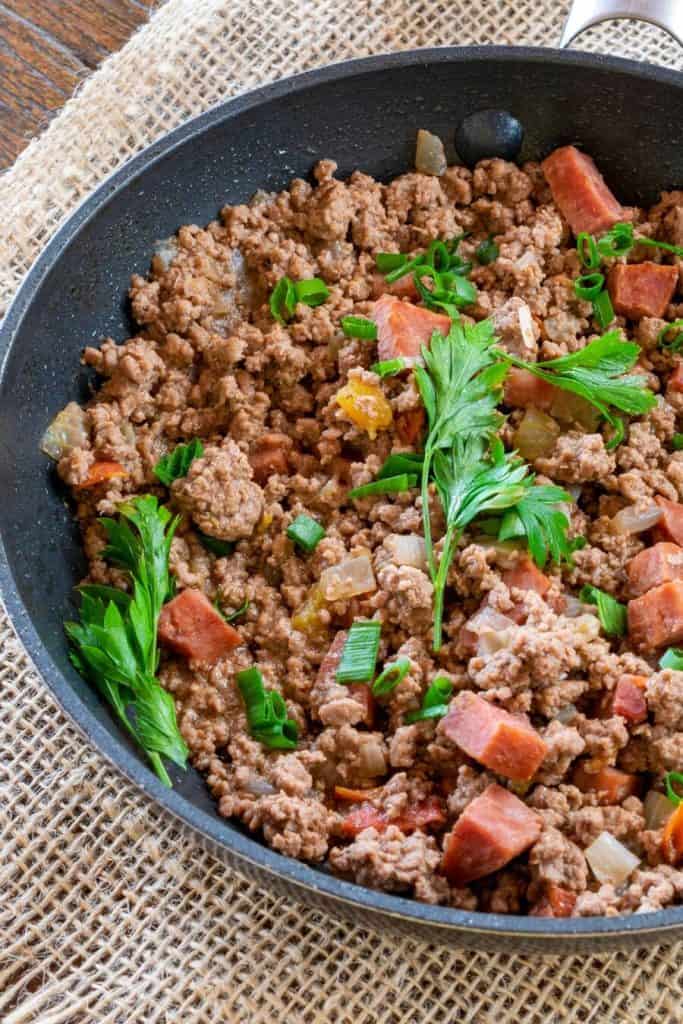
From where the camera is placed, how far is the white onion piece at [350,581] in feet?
8.76

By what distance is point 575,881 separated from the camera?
91.1 inches

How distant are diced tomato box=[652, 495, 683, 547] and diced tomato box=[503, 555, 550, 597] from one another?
11.2 inches

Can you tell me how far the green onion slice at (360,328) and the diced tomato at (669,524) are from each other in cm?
74

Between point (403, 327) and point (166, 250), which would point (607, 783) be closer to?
point (403, 327)

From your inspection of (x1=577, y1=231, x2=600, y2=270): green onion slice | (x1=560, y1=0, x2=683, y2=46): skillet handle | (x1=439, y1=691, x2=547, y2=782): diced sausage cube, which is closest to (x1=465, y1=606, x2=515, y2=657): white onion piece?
(x1=439, y1=691, x2=547, y2=782): diced sausage cube

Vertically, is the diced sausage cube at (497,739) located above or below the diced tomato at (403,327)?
below

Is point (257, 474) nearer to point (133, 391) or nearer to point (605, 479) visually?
point (133, 391)

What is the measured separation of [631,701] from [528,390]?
0.76m

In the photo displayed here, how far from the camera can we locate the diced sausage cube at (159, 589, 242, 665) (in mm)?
2631

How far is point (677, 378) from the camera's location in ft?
9.51

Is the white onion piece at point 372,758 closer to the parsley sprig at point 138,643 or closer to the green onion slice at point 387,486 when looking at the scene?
the parsley sprig at point 138,643

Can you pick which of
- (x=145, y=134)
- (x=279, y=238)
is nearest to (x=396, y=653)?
(x=279, y=238)

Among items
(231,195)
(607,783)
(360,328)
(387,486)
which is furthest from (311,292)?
(607,783)

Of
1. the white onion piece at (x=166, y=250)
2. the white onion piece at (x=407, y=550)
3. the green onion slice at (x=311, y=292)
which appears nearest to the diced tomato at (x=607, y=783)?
the white onion piece at (x=407, y=550)
